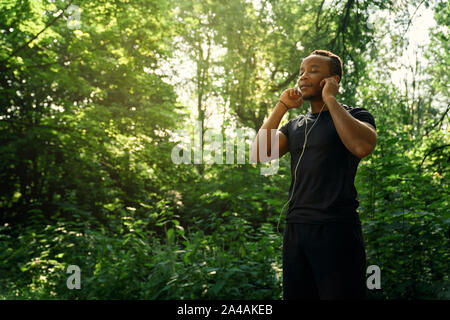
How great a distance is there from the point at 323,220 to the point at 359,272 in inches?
11.3

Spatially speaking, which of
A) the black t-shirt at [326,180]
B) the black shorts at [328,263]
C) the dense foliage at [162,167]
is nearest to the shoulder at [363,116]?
the black t-shirt at [326,180]

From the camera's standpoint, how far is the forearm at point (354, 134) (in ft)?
5.69

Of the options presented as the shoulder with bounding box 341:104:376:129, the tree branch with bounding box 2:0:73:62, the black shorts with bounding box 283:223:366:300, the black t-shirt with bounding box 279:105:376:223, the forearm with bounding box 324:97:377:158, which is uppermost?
the tree branch with bounding box 2:0:73:62

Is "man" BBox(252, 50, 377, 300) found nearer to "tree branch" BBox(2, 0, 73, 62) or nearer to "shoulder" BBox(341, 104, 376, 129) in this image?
"shoulder" BBox(341, 104, 376, 129)

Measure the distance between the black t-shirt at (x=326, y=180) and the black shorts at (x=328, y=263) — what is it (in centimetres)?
6

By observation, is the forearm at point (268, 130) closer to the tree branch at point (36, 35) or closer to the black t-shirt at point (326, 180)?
the black t-shirt at point (326, 180)

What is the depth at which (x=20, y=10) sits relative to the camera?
677cm

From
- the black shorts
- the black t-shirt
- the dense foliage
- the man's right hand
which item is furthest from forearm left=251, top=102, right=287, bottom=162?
the dense foliage

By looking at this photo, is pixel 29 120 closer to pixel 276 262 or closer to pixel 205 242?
pixel 205 242

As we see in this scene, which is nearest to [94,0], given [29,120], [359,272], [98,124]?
[98,124]

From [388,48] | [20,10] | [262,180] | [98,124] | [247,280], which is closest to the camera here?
[247,280]

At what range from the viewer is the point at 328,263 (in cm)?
176

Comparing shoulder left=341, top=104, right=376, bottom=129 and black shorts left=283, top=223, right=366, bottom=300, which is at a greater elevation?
shoulder left=341, top=104, right=376, bottom=129

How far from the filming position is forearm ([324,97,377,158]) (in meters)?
1.74
